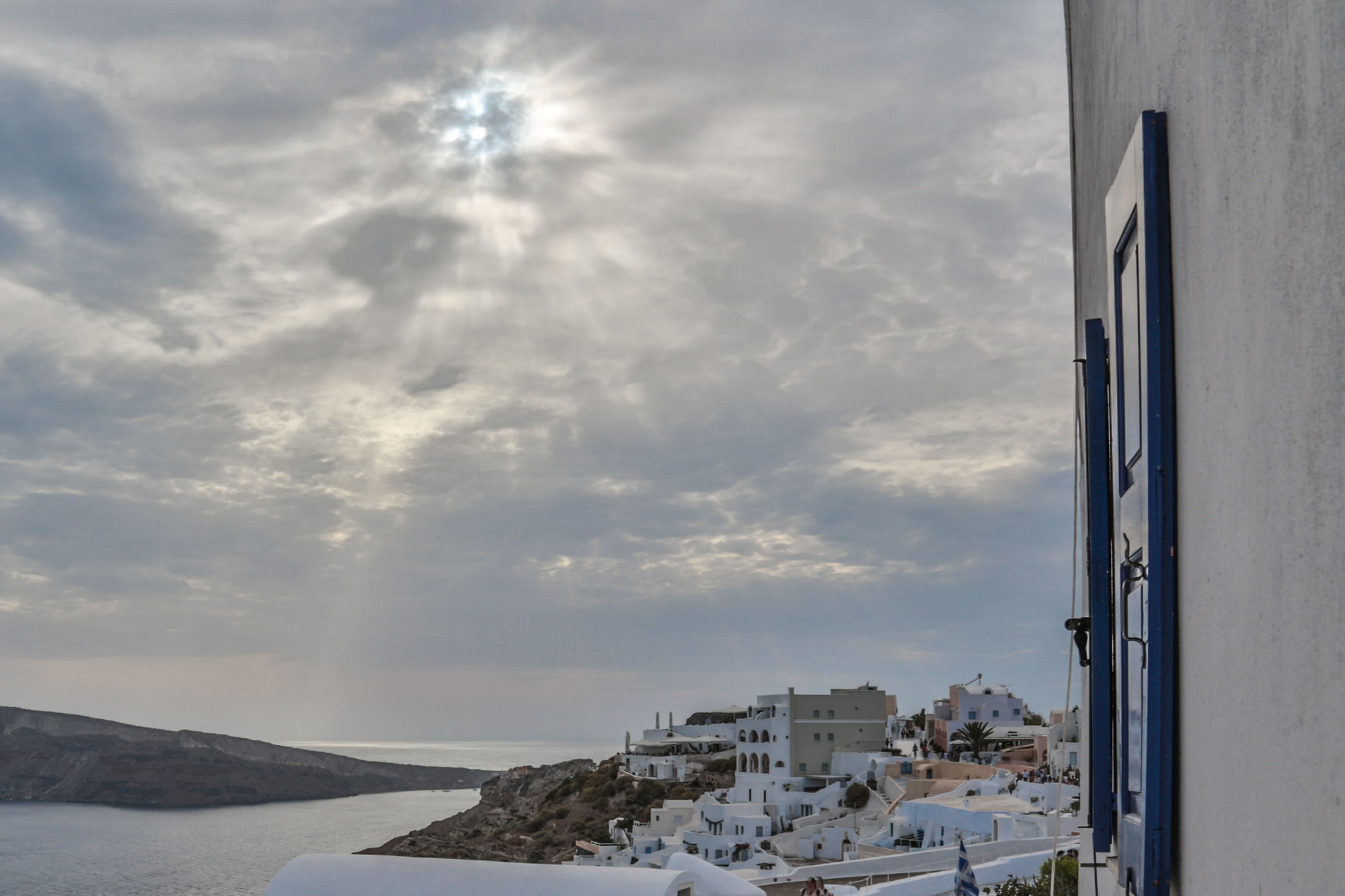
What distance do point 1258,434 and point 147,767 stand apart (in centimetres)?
15950

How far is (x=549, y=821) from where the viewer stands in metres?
57.3

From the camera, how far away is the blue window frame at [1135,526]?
2.41 m

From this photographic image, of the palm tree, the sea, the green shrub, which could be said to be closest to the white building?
the palm tree

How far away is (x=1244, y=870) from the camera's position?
183cm

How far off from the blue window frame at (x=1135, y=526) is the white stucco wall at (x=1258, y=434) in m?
0.05

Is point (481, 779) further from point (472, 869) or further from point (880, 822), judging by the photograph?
point (472, 869)

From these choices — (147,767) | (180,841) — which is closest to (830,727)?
(180,841)

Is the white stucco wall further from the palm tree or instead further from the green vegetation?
the palm tree

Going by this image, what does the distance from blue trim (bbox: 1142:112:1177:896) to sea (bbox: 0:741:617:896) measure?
47.3 metres

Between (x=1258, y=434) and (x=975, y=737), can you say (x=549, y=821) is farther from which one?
(x=1258, y=434)

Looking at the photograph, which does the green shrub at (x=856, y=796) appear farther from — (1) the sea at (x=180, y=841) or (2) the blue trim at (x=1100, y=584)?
(2) the blue trim at (x=1100, y=584)

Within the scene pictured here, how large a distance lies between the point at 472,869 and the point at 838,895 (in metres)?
7.55

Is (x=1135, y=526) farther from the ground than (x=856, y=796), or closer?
farther from the ground

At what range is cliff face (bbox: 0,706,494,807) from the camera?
449 feet
